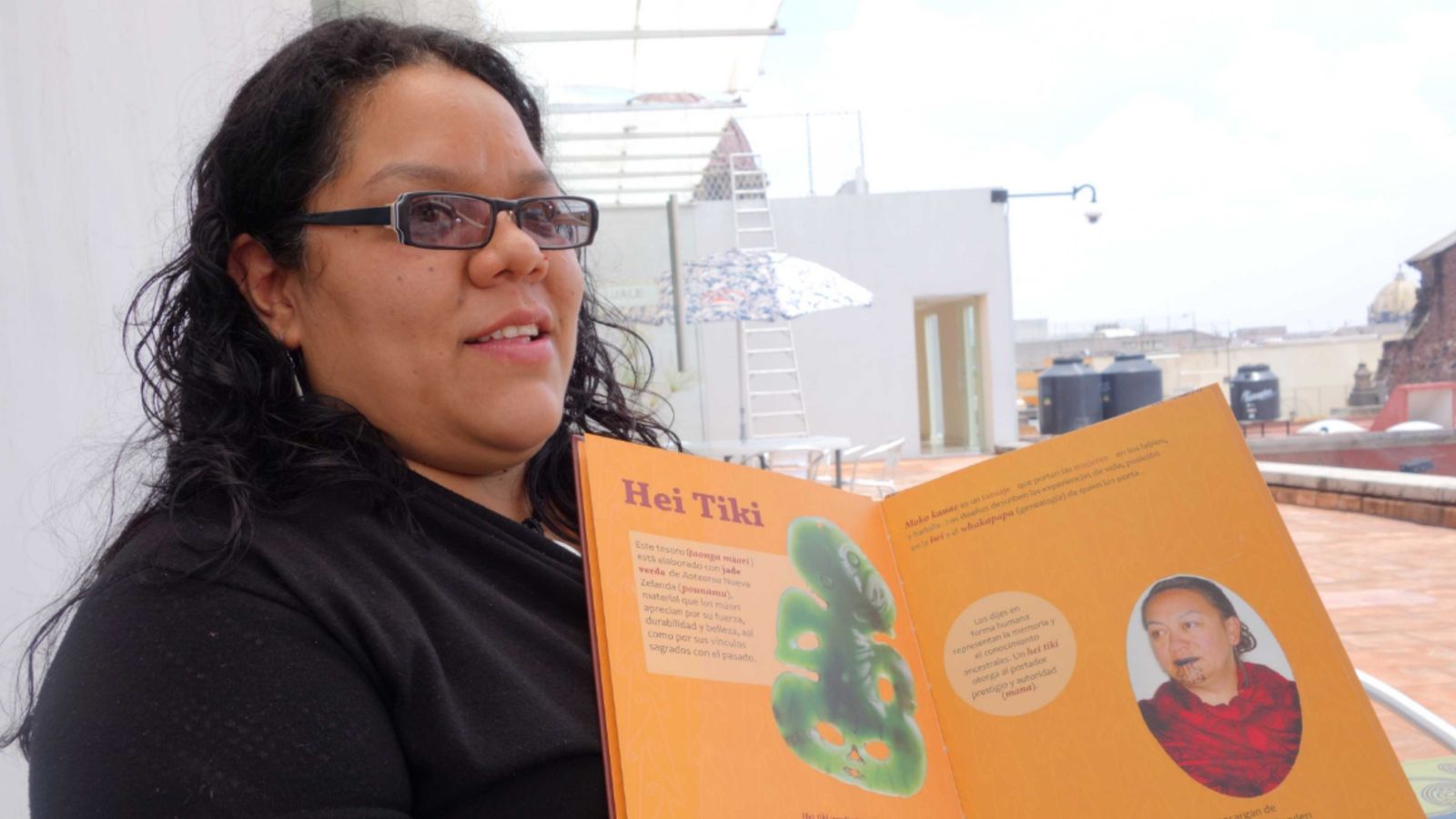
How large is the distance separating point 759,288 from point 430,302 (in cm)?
800

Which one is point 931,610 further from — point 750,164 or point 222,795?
point 750,164

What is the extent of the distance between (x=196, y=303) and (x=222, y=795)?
553 mm

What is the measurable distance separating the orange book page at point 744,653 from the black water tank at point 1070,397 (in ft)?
57.6

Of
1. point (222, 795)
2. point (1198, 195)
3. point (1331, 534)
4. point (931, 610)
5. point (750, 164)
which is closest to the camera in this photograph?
point (222, 795)

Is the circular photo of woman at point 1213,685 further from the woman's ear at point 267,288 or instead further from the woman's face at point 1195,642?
the woman's ear at point 267,288

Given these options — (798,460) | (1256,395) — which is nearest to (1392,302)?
(1256,395)

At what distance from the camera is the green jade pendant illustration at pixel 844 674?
0.83 meters

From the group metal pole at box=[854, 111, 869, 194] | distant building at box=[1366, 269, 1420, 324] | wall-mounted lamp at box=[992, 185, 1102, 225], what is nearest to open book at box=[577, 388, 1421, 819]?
metal pole at box=[854, 111, 869, 194]

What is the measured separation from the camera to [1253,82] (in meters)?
55.6

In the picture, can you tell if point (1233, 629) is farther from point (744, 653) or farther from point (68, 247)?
point (68, 247)

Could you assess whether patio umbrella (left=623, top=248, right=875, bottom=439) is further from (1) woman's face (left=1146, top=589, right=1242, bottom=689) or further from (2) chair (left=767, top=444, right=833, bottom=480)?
(1) woman's face (left=1146, top=589, right=1242, bottom=689)

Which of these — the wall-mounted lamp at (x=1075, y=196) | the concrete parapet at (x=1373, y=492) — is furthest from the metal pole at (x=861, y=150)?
the concrete parapet at (x=1373, y=492)

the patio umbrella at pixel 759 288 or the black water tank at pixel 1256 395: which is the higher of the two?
the patio umbrella at pixel 759 288

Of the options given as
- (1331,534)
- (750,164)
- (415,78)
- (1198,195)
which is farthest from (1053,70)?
(415,78)
